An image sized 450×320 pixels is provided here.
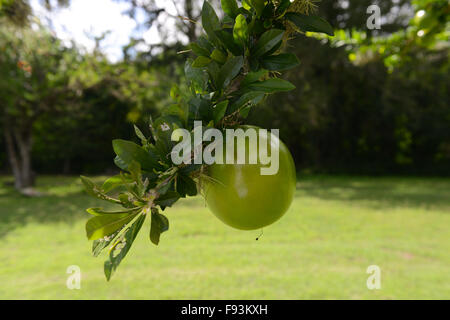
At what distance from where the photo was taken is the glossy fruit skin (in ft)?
1.13

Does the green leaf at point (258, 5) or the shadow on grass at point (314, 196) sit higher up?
the green leaf at point (258, 5)

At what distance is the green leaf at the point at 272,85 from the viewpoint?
0.31 meters

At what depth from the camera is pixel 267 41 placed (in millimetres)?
322

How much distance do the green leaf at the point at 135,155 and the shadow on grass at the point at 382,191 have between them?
5.84 meters

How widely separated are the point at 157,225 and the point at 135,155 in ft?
0.19

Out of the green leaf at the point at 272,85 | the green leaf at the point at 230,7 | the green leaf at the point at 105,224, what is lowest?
the green leaf at the point at 105,224

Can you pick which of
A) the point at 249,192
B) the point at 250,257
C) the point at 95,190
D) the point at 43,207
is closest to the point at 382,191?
the point at 250,257

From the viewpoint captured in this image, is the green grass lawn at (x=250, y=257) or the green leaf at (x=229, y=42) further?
the green grass lawn at (x=250, y=257)

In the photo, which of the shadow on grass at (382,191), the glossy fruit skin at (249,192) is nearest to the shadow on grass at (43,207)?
the shadow on grass at (382,191)

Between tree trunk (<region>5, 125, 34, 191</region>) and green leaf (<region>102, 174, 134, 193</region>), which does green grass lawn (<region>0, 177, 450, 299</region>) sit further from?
green leaf (<region>102, 174, 134, 193</region>)

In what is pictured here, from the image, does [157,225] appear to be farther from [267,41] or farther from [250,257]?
[250,257]

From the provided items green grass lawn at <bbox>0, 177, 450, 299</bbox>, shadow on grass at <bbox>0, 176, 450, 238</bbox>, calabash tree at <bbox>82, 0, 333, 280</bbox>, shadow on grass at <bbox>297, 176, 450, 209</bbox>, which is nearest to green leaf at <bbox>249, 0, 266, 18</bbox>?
calabash tree at <bbox>82, 0, 333, 280</bbox>

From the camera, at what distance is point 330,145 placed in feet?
44.4

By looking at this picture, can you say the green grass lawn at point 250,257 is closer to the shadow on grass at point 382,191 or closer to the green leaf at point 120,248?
the shadow on grass at point 382,191
